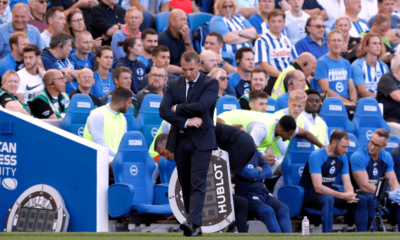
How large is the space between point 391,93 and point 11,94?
578 centimetres

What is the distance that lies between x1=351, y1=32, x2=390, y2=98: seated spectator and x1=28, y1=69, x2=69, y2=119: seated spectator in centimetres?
491

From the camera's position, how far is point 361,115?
9.57m

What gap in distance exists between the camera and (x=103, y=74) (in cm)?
927

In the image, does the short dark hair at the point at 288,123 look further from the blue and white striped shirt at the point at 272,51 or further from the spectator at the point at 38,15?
the spectator at the point at 38,15

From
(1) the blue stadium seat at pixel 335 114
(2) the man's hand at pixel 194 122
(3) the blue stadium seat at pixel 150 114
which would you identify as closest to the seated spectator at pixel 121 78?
(3) the blue stadium seat at pixel 150 114

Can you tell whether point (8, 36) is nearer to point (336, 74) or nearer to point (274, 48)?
point (274, 48)

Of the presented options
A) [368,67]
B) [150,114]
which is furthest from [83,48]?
[368,67]

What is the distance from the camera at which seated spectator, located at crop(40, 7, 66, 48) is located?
9883 millimetres

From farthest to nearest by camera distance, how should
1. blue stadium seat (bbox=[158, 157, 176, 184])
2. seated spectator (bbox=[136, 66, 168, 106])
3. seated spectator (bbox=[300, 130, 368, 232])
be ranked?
seated spectator (bbox=[136, 66, 168, 106]) < seated spectator (bbox=[300, 130, 368, 232]) < blue stadium seat (bbox=[158, 157, 176, 184])

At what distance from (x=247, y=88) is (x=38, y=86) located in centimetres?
325

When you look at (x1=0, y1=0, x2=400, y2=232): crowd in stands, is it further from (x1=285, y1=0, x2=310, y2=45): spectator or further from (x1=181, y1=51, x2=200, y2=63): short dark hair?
(x1=181, y1=51, x2=200, y2=63): short dark hair

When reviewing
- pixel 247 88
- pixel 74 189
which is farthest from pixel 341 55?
pixel 74 189

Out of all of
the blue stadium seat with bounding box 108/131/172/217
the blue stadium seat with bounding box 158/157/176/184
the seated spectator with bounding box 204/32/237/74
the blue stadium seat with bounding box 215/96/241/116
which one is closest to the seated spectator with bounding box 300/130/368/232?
the blue stadium seat with bounding box 215/96/241/116

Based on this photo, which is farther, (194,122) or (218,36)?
(218,36)
